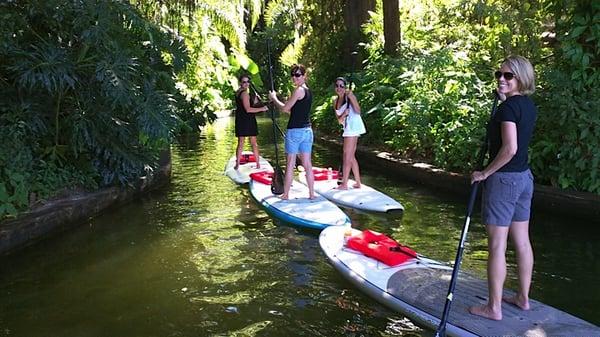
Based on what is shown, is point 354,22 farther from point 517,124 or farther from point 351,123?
point 517,124

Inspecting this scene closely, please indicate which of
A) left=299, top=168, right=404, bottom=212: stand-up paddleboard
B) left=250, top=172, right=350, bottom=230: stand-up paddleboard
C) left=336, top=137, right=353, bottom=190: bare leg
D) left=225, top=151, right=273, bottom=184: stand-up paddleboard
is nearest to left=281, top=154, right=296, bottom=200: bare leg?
left=250, top=172, right=350, bottom=230: stand-up paddleboard

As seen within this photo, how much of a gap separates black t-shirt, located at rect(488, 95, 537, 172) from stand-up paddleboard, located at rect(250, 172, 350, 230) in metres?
3.23

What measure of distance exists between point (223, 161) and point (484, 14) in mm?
6762

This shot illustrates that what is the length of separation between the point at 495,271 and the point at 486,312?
0.38 metres

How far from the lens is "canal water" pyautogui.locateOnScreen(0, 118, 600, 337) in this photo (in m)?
5.18

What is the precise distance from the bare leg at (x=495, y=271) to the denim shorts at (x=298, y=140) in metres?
4.15

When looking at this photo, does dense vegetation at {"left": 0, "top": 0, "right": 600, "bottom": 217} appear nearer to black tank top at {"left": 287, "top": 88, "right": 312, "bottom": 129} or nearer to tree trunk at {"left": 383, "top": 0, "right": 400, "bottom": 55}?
tree trunk at {"left": 383, "top": 0, "right": 400, "bottom": 55}

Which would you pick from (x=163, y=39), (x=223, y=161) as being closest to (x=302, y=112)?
(x=163, y=39)

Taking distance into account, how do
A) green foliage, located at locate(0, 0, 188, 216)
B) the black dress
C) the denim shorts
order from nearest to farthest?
green foliage, located at locate(0, 0, 188, 216)
the denim shorts
the black dress

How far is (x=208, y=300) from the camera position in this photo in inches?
223

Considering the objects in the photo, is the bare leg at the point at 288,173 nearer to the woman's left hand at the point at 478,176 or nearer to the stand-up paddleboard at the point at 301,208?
the stand-up paddleboard at the point at 301,208

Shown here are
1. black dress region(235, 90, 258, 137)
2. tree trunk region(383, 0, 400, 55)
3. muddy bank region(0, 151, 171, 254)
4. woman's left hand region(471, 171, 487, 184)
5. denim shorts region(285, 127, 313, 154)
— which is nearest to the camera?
woman's left hand region(471, 171, 487, 184)

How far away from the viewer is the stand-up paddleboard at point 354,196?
27.9 feet

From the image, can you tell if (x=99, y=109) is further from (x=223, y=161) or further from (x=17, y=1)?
(x=223, y=161)
